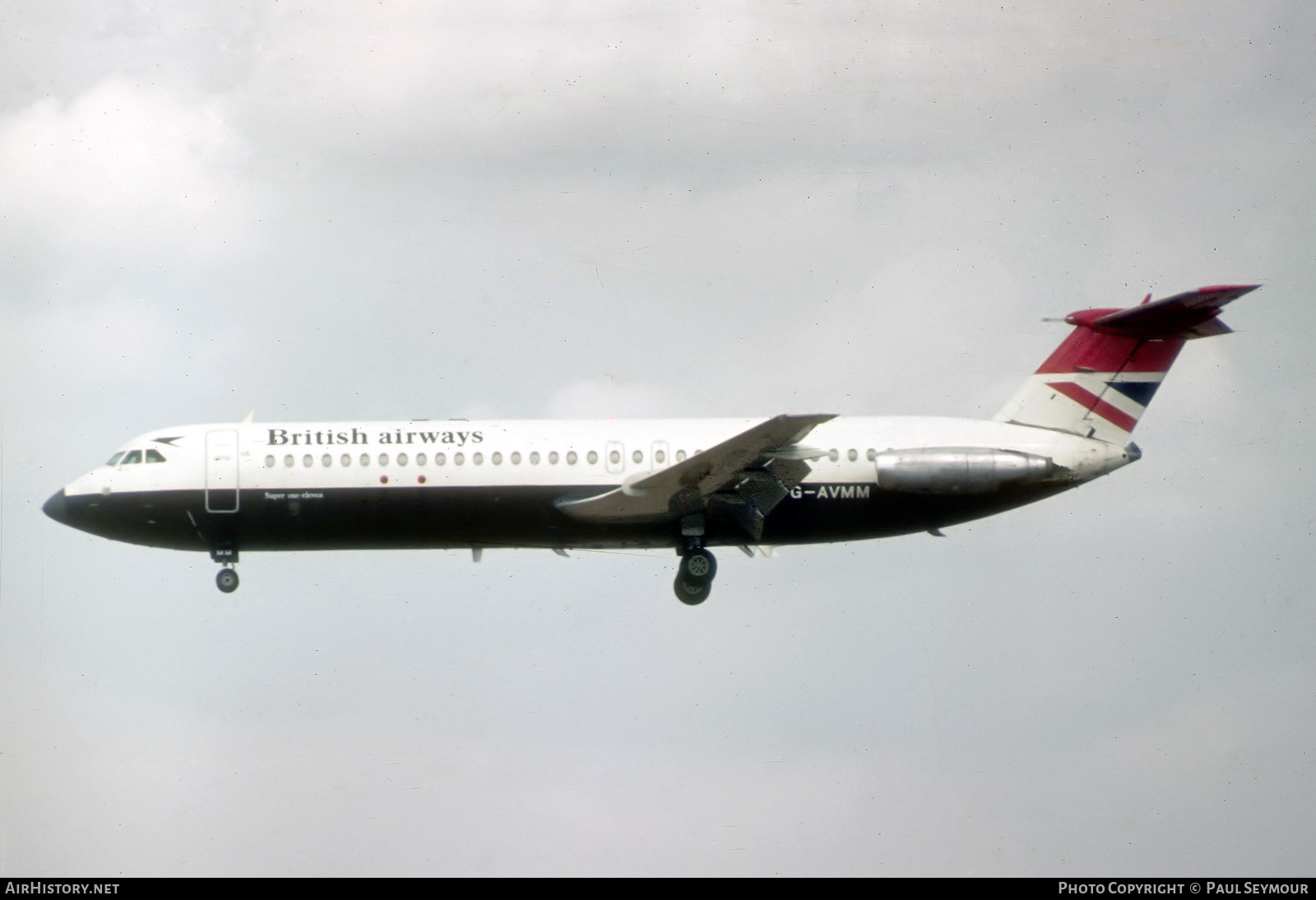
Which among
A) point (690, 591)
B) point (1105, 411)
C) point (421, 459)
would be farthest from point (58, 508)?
point (1105, 411)

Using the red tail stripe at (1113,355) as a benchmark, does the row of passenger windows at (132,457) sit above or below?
below

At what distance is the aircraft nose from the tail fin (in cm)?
2229

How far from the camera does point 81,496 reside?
1404 inches

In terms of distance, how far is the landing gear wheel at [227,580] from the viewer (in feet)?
117

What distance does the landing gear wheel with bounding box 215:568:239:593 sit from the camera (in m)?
35.7

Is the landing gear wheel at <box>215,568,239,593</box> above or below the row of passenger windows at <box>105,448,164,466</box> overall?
below

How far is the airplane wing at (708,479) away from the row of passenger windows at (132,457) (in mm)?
9422

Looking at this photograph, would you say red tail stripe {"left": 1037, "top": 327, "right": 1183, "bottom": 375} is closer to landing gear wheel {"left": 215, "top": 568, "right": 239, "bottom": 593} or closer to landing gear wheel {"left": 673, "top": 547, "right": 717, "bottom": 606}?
landing gear wheel {"left": 673, "top": 547, "right": 717, "bottom": 606}

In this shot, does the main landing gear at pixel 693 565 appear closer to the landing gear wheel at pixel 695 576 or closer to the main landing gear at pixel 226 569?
the landing gear wheel at pixel 695 576

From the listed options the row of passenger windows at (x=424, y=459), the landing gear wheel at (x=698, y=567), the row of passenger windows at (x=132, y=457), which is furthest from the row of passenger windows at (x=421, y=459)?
the landing gear wheel at (x=698, y=567)

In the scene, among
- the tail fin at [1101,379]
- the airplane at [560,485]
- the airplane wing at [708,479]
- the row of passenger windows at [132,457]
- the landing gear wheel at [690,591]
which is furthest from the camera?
the tail fin at [1101,379]

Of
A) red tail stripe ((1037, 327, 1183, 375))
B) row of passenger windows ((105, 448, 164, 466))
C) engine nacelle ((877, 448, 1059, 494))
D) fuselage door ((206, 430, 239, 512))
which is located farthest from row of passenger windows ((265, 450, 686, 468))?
red tail stripe ((1037, 327, 1183, 375))
